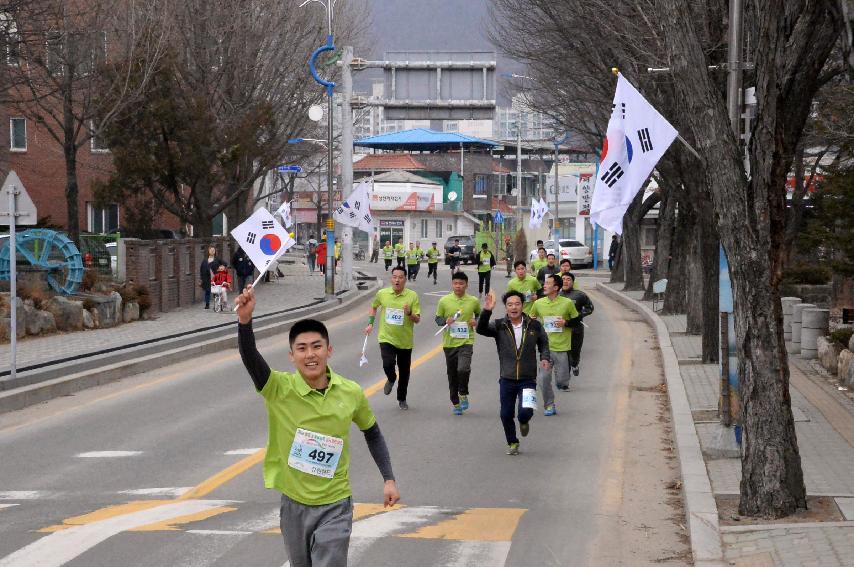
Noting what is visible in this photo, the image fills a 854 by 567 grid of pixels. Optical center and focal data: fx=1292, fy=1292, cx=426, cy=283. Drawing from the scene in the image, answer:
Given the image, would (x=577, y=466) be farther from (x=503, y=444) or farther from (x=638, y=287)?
(x=638, y=287)

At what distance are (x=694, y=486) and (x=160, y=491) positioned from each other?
4.46 metres

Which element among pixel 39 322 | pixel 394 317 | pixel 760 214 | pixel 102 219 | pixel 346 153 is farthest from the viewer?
pixel 102 219

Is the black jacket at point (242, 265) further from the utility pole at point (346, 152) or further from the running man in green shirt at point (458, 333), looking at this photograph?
the running man in green shirt at point (458, 333)

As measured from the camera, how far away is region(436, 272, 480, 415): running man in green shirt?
1568 cm

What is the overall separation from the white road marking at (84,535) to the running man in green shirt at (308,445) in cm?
285

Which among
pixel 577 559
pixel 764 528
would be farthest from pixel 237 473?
pixel 764 528

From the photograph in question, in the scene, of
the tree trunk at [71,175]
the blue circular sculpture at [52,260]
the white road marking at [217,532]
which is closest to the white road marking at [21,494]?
the white road marking at [217,532]

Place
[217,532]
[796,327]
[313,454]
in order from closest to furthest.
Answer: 1. [313,454]
2. [217,532]
3. [796,327]

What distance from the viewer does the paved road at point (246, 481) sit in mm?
8852

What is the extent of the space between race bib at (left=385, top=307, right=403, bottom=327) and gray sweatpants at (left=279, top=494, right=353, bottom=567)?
9892 mm

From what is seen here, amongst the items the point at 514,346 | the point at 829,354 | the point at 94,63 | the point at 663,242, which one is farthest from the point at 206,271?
the point at 514,346

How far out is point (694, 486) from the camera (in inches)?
414

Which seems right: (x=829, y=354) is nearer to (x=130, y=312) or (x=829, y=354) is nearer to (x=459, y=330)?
(x=459, y=330)

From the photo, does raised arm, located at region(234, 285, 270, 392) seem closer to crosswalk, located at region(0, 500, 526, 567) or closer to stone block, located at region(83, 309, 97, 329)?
crosswalk, located at region(0, 500, 526, 567)
